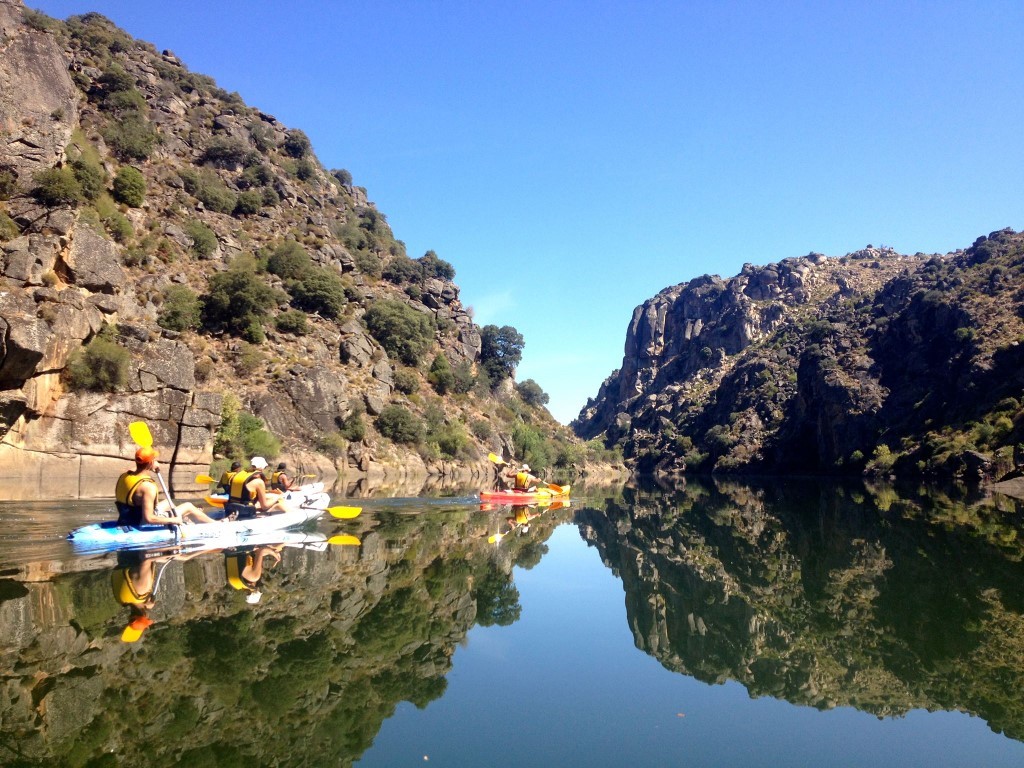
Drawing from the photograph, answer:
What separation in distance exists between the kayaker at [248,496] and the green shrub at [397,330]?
135ft

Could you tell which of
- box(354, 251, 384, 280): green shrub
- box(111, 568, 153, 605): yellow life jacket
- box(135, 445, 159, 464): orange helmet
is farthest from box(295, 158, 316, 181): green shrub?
box(111, 568, 153, 605): yellow life jacket

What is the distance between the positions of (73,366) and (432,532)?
1651 centimetres

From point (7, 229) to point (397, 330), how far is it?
3330 centimetres

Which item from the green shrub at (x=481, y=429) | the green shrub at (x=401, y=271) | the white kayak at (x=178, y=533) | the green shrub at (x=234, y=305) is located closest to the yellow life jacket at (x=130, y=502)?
the white kayak at (x=178, y=533)

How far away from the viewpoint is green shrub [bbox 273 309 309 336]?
44.7m

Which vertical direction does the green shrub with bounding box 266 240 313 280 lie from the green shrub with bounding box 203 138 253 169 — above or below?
below

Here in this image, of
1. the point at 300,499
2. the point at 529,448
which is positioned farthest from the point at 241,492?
the point at 529,448

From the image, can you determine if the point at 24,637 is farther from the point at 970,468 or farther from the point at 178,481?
the point at 970,468

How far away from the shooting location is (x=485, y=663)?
24.1 feet

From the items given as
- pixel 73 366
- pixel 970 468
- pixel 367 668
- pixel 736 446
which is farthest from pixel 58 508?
pixel 736 446

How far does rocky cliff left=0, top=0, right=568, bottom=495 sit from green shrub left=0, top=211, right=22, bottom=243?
0.05m

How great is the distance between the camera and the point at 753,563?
14078 millimetres

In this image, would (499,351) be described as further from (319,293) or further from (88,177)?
(88,177)

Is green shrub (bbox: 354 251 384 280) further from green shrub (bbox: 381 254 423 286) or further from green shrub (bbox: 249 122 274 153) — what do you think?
green shrub (bbox: 249 122 274 153)
